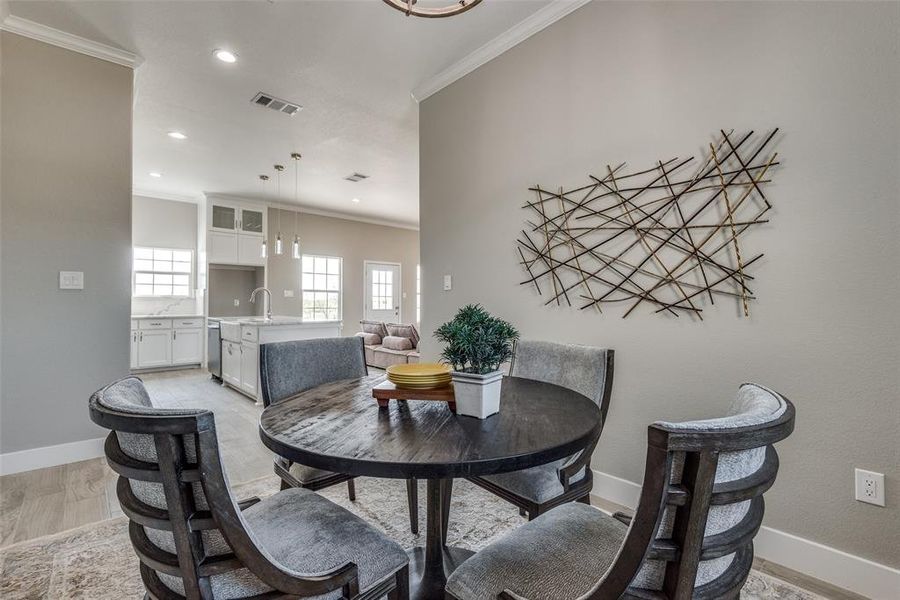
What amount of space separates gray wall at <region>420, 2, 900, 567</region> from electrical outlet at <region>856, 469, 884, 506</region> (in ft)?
0.08

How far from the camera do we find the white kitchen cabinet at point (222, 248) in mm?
6316

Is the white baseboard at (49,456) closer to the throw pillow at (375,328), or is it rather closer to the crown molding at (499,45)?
the crown molding at (499,45)

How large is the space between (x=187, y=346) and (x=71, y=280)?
12.9 ft

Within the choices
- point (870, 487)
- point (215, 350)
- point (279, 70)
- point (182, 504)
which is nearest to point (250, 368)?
point (215, 350)

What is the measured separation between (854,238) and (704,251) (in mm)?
487

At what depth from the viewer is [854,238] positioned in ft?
4.96

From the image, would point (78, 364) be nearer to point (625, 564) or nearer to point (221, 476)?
point (221, 476)

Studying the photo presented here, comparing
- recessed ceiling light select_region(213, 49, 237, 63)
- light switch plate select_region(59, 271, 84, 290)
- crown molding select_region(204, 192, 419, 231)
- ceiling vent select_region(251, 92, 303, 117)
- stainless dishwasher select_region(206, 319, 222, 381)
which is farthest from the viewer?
crown molding select_region(204, 192, 419, 231)

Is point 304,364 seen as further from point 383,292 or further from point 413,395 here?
point 383,292

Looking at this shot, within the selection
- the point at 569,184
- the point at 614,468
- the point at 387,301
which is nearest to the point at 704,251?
the point at 569,184

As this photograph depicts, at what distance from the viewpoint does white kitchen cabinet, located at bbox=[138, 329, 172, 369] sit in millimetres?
5828

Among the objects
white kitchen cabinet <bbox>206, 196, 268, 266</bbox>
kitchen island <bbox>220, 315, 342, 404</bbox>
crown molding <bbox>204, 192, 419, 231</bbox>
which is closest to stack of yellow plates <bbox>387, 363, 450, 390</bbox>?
kitchen island <bbox>220, 315, 342, 404</bbox>

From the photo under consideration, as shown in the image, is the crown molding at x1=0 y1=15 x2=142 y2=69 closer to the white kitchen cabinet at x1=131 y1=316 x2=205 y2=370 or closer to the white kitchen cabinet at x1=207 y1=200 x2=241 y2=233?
the white kitchen cabinet at x1=207 y1=200 x2=241 y2=233

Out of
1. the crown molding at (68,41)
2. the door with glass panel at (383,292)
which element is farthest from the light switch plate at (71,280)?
the door with glass panel at (383,292)
